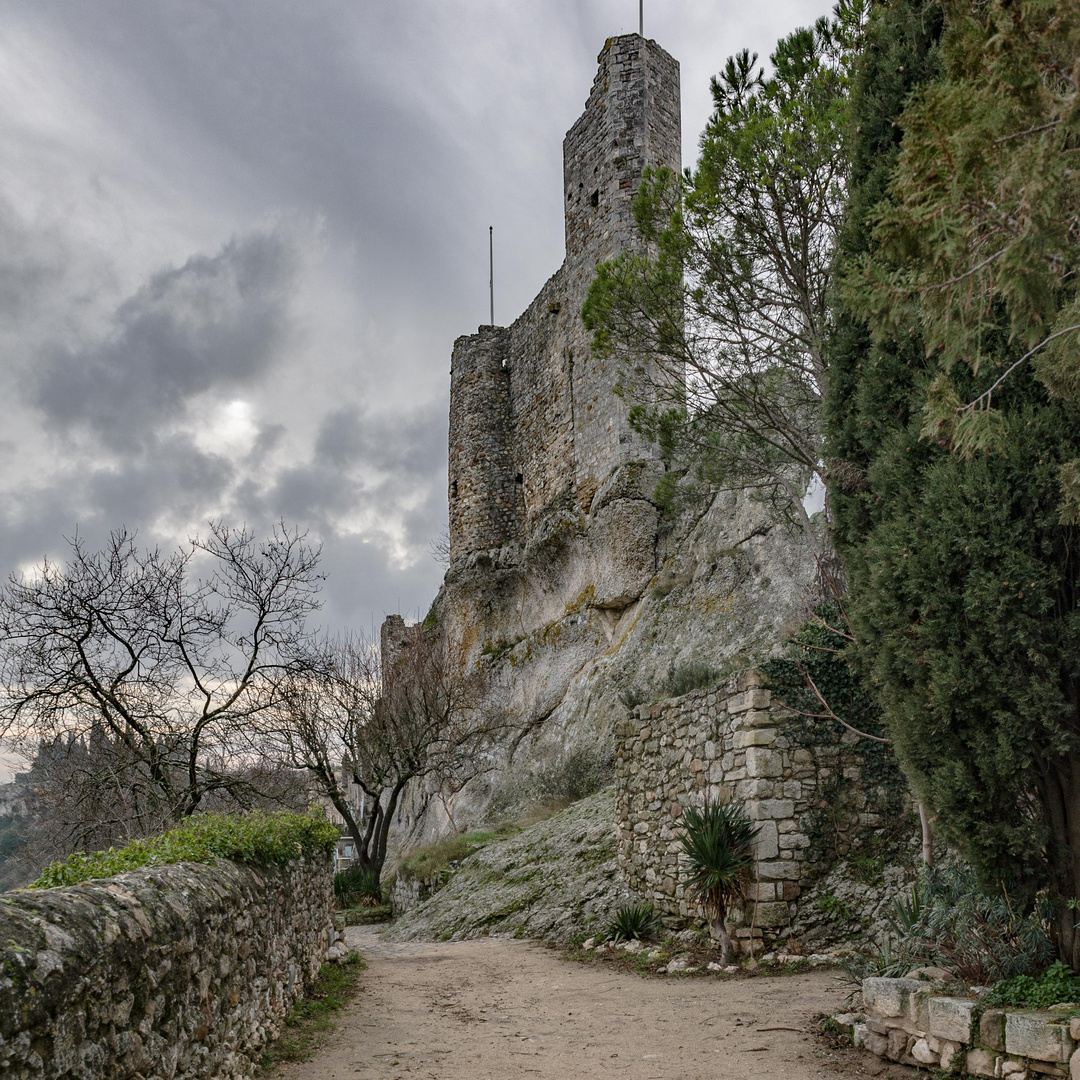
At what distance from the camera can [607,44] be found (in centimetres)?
2142

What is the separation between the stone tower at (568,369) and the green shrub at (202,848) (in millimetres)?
14187

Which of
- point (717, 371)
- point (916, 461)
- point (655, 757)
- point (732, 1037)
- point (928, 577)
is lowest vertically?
point (732, 1037)

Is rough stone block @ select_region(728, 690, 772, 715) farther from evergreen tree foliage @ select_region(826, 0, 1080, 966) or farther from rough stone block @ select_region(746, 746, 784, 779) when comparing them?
evergreen tree foliage @ select_region(826, 0, 1080, 966)

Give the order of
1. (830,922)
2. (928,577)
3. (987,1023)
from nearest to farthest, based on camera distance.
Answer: (987,1023), (928,577), (830,922)

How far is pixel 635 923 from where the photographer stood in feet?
28.9

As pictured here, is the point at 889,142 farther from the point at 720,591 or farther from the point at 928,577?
the point at 720,591

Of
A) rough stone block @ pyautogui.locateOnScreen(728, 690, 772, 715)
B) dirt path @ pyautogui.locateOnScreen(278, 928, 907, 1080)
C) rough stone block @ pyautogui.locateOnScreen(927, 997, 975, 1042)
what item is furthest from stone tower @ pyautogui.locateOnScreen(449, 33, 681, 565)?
rough stone block @ pyautogui.locateOnScreen(927, 997, 975, 1042)

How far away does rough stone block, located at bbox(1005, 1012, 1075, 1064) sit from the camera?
11.9 ft

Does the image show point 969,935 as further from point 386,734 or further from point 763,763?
point 386,734

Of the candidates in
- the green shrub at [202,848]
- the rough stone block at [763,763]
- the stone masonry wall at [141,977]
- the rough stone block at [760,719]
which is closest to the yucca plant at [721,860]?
the rough stone block at [763,763]

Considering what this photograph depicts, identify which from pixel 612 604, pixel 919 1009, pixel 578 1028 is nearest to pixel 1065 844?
pixel 919 1009

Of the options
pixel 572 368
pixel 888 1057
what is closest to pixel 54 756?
pixel 888 1057

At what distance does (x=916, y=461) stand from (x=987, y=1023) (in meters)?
2.84

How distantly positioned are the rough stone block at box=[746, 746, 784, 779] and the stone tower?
494 inches
